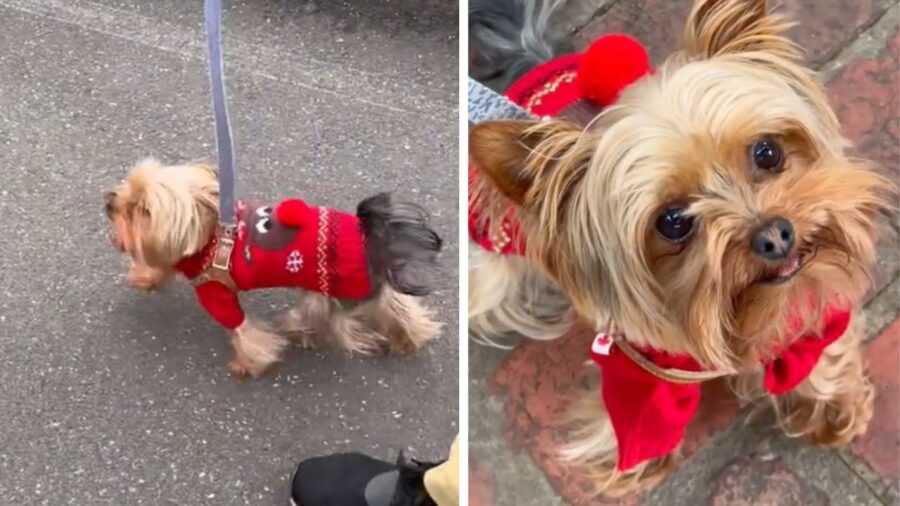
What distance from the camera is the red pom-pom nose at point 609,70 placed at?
1335mm

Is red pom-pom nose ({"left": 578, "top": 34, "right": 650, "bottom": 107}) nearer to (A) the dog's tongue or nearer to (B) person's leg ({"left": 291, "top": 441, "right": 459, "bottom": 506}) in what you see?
(A) the dog's tongue

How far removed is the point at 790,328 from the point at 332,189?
1.25 metres

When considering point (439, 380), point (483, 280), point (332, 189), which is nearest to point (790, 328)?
point (483, 280)

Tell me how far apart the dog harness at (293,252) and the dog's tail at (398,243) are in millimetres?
23

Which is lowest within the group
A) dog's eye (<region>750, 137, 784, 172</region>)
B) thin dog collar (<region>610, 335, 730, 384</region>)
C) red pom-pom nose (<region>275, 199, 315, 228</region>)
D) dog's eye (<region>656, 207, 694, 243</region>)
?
red pom-pom nose (<region>275, 199, 315, 228</region>)

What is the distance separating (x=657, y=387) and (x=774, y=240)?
1.33ft

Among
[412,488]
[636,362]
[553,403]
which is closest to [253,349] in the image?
[412,488]

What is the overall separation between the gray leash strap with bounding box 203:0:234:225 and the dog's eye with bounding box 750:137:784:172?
71 centimetres

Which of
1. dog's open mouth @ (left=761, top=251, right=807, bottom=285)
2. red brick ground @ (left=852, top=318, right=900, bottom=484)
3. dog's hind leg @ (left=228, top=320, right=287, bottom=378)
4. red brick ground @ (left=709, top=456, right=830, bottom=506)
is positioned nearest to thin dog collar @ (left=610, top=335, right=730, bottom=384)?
dog's open mouth @ (left=761, top=251, right=807, bottom=285)

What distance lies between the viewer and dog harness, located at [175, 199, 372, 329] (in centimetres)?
187

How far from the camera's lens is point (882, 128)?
1947mm

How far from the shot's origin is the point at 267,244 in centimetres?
188

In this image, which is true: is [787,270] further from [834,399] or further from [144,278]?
[144,278]

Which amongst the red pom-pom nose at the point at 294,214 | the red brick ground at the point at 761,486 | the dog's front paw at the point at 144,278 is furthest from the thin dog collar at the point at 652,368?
the dog's front paw at the point at 144,278
